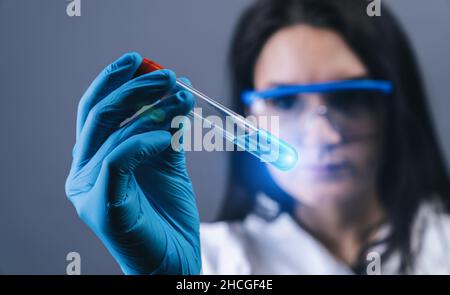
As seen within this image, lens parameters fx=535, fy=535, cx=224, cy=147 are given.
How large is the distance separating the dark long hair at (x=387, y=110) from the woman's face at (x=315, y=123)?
2 centimetres

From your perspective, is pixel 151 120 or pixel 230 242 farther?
pixel 230 242

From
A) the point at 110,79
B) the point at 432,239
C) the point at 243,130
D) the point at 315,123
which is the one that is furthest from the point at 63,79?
the point at 432,239

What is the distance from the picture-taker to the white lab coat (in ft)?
4.02

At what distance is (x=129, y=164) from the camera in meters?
0.94

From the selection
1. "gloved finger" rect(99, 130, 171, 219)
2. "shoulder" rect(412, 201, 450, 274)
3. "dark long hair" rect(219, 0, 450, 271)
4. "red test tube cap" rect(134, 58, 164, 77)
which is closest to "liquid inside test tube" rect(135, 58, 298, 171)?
"red test tube cap" rect(134, 58, 164, 77)

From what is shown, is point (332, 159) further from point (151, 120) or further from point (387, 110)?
point (151, 120)

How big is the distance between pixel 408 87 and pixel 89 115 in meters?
0.75

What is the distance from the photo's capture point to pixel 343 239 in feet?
4.23

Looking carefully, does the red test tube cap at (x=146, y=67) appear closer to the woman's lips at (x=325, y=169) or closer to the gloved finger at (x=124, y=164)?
the gloved finger at (x=124, y=164)

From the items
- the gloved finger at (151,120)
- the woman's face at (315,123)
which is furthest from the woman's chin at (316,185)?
the gloved finger at (151,120)

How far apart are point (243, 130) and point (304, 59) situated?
32 centimetres

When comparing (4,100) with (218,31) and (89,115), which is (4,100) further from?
(218,31)
